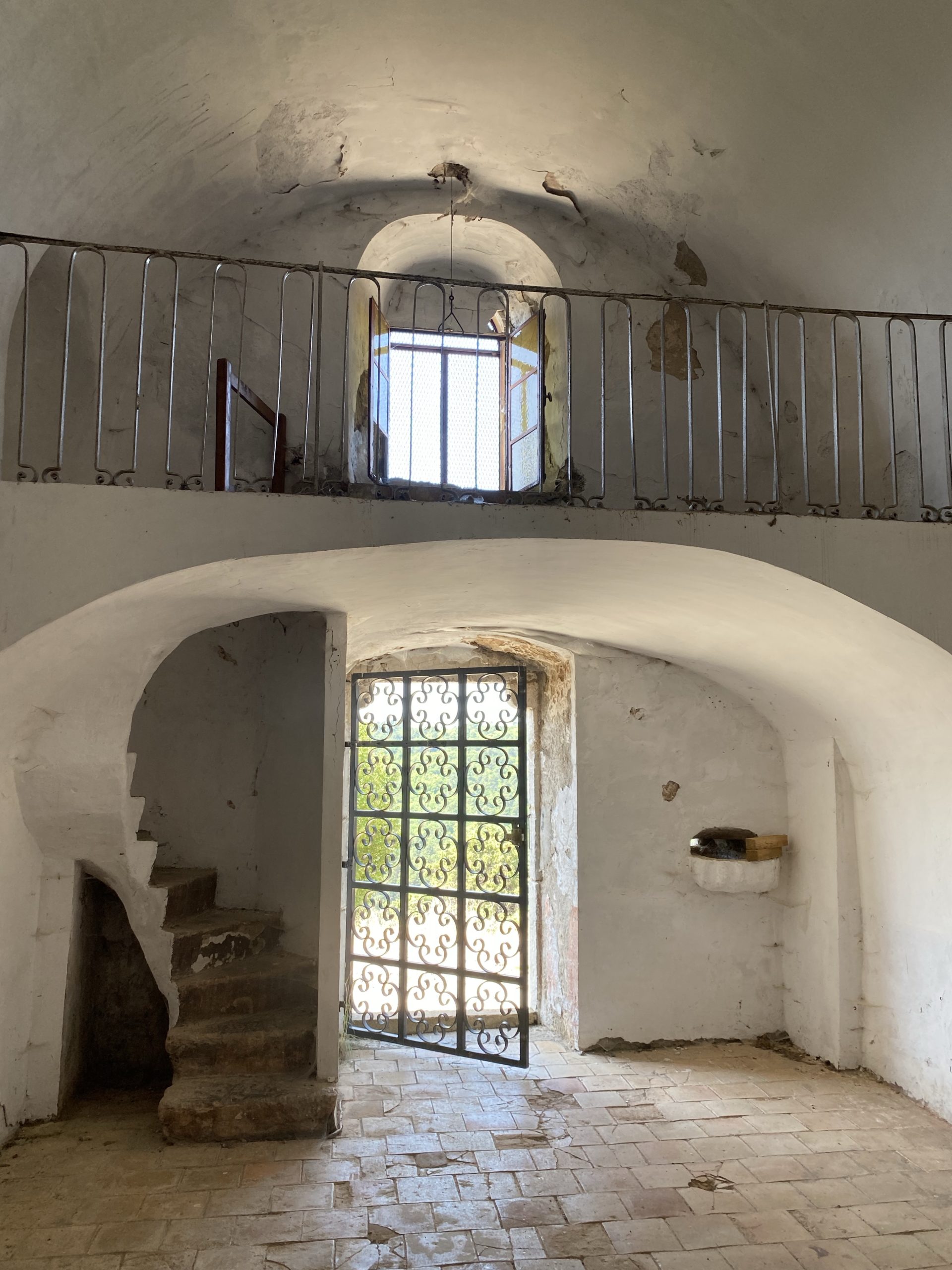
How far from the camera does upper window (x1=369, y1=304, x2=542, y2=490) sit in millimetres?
5906

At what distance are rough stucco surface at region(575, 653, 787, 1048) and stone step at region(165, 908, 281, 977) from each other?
1976mm

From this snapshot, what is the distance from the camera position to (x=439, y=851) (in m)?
6.12

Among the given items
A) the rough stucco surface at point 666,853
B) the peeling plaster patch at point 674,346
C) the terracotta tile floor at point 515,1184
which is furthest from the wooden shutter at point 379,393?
the terracotta tile floor at point 515,1184

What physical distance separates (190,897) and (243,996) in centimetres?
61

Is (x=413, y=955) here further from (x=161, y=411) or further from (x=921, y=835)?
(x=161, y=411)

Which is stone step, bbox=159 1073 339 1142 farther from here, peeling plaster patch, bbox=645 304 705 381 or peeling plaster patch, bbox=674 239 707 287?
peeling plaster patch, bbox=674 239 707 287

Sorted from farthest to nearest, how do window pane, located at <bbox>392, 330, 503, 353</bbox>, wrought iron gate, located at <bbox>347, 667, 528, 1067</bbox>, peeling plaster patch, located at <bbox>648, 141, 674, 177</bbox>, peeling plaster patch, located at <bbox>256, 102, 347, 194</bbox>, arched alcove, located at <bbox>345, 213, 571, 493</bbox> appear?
window pane, located at <bbox>392, 330, 503, 353</bbox>
wrought iron gate, located at <bbox>347, 667, 528, 1067</bbox>
arched alcove, located at <bbox>345, 213, 571, 493</bbox>
peeling plaster patch, located at <bbox>648, 141, 674, 177</bbox>
peeling plaster patch, located at <bbox>256, 102, 347, 194</bbox>

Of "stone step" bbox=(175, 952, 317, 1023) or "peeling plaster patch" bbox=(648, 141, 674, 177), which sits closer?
"stone step" bbox=(175, 952, 317, 1023)

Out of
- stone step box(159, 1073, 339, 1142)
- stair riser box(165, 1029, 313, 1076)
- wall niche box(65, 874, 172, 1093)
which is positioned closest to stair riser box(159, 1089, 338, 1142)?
stone step box(159, 1073, 339, 1142)

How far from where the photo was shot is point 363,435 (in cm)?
566

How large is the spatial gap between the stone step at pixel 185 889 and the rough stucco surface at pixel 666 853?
90.1 inches

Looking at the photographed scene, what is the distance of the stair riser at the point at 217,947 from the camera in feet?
16.1

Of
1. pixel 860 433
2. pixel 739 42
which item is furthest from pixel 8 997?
pixel 739 42

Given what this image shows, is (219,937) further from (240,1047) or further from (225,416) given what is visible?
(225,416)
